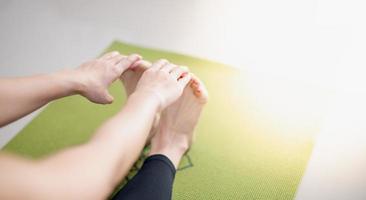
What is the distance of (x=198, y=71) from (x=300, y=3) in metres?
0.83

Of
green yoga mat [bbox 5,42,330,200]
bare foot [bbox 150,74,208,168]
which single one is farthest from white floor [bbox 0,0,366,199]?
bare foot [bbox 150,74,208,168]

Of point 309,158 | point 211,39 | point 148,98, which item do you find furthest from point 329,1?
point 148,98

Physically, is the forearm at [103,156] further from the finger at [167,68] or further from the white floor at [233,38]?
the white floor at [233,38]

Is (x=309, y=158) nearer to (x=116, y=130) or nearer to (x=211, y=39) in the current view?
(x=116, y=130)

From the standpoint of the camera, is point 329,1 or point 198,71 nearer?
point 198,71

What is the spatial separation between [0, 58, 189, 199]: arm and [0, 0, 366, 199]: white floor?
596 mm

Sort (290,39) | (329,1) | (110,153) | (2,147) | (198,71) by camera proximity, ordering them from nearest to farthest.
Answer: (110,153) → (2,147) → (198,71) → (290,39) → (329,1)

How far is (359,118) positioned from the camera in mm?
1293

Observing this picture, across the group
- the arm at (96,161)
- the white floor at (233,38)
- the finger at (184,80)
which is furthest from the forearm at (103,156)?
the white floor at (233,38)

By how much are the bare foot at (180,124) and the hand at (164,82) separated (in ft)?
0.25

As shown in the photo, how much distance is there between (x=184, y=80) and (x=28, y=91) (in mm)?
406

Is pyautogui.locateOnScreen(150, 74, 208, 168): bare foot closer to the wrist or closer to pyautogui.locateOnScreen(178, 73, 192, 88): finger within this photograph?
pyautogui.locateOnScreen(178, 73, 192, 88): finger

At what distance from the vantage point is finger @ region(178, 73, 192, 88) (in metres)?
0.98

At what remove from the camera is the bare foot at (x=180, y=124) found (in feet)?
3.59
